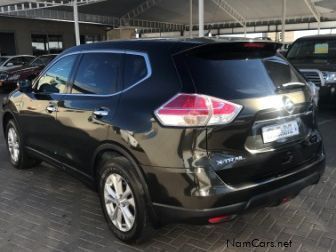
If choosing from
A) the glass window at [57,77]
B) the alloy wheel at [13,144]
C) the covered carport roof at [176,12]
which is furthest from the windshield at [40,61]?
the glass window at [57,77]

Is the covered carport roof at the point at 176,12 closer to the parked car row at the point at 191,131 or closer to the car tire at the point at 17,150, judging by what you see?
the car tire at the point at 17,150

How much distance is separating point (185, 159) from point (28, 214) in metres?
2.16

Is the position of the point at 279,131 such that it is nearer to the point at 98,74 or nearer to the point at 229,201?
the point at 229,201

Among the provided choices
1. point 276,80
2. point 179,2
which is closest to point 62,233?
point 276,80

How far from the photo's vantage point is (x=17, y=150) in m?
5.55

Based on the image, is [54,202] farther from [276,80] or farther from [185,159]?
[276,80]

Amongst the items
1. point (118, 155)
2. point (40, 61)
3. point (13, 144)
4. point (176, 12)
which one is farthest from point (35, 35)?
point (118, 155)

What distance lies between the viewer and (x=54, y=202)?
4.41 metres

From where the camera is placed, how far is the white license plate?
305 cm

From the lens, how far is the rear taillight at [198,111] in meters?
2.81

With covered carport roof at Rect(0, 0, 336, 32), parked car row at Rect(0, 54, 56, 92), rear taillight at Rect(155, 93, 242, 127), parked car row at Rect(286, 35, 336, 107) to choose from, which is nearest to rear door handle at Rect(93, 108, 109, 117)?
rear taillight at Rect(155, 93, 242, 127)

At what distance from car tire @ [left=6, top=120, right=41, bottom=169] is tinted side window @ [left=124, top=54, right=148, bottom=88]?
258cm

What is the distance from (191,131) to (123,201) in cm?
100

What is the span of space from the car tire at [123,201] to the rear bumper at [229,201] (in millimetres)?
204
